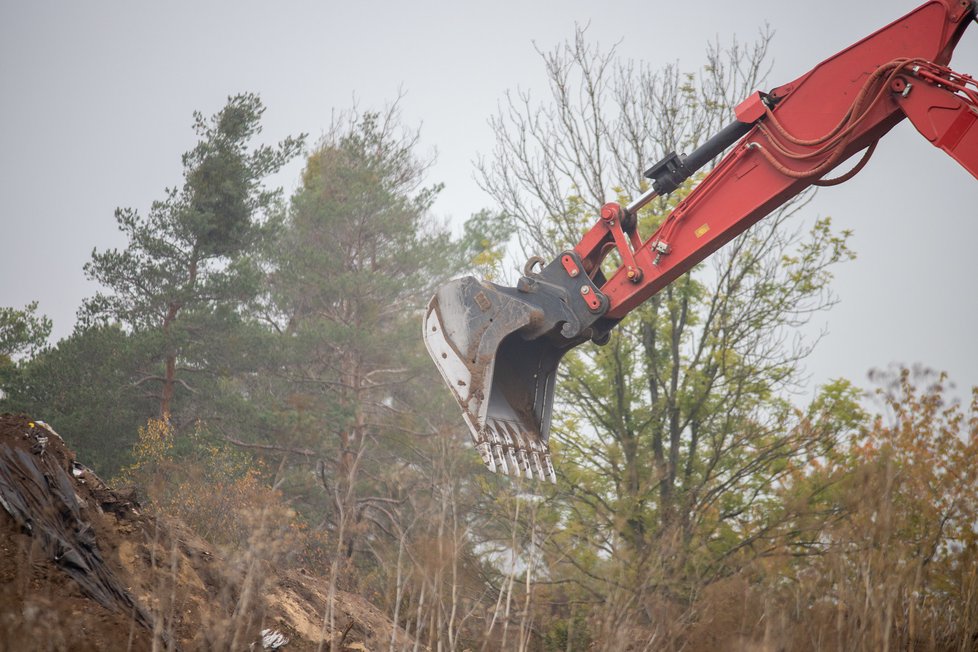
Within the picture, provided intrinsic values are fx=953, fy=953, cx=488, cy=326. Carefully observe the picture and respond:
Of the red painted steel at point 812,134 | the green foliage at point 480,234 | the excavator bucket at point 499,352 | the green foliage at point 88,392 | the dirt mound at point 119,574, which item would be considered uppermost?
the green foliage at point 480,234

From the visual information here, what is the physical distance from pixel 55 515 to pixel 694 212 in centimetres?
447

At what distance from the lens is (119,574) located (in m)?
6.24

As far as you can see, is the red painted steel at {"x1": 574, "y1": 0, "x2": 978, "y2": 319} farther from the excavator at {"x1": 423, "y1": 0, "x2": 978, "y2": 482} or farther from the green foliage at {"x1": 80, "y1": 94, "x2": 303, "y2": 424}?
the green foliage at {"x1": 80, "y1": 94, "x2": 303, "y2": 424}

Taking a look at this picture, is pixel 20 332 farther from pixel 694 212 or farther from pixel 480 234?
pixel 694 212

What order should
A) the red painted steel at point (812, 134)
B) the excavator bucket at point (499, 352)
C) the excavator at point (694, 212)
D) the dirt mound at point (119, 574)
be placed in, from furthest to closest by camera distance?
the excavator bucket at point (499, 352) → the excavator at point (694, 212) → the red painted steel at point (812, 134) → the dirt mound at point (119, 574)

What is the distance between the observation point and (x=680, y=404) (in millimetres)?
10125

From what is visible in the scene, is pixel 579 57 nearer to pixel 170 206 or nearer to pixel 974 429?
pixel 974 429

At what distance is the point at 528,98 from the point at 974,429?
6245 mm

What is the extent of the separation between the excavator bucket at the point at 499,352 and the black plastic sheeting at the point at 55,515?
89.9 inches

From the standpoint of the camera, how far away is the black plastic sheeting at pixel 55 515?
5.46 meters

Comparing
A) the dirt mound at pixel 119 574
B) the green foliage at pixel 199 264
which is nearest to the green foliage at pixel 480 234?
the green foliage at pixel 199 264

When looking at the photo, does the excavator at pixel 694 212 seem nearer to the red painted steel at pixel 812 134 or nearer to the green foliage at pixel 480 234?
the red painted steel at pixel 812 134

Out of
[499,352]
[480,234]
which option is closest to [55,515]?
[499,352]

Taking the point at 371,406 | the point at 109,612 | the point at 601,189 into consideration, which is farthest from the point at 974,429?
the point at 371,406
